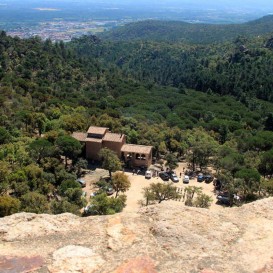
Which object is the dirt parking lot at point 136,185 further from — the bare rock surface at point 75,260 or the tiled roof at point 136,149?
the bare rock surface at point 75,260

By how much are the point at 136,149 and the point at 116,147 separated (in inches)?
89.9

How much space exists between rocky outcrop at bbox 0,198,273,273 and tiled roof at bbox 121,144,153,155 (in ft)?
112

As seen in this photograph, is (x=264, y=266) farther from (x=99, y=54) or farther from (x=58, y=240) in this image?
(x=99, y=54)

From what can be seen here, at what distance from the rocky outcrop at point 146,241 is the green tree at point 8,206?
18831mm

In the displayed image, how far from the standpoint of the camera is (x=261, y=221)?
9.10 m

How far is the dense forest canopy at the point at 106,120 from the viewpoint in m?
34.9

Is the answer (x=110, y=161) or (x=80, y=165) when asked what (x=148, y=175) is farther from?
(x=80, y=165)

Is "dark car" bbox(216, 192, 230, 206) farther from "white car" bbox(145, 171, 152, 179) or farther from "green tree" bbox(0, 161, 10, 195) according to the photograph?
"green tree" bbox(0, 161, 10, 195)

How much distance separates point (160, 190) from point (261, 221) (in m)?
23.5

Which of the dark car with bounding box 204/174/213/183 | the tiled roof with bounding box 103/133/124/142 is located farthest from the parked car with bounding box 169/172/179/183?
the tiled roof with bounding box 103/133/124/142

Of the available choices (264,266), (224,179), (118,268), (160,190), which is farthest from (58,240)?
(224,179)

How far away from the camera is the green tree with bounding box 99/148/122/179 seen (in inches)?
1576

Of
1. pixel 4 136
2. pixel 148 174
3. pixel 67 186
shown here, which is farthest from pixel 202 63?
pixel 67 186

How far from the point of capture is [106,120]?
51312 mm
